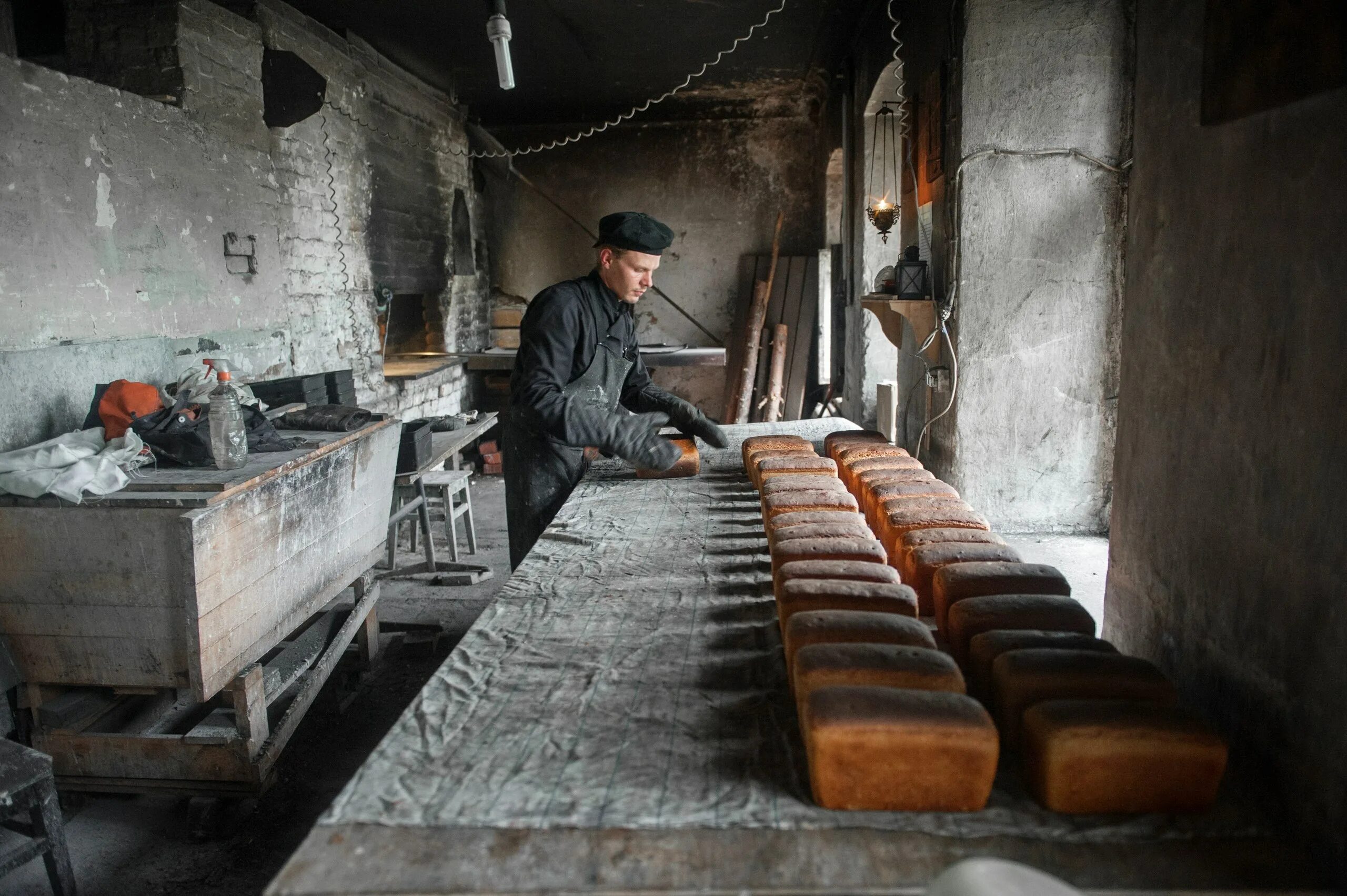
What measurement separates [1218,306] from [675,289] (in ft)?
29.4

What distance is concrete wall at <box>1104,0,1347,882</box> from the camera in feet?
3.89

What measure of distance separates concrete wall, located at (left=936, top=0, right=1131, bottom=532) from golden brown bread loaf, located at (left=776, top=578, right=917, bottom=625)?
8.65 feet

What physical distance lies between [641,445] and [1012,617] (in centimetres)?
158

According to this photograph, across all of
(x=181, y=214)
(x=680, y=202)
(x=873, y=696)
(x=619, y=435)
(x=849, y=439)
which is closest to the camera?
(x=873, y=696)

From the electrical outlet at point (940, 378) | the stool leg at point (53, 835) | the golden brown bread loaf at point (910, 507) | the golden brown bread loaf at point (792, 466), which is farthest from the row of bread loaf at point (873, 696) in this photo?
the electrical outlet at point (940, 378)

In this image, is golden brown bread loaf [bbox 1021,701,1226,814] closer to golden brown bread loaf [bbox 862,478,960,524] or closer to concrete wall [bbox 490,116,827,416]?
golden brown bread loaf [bbox 862,478,960,524]

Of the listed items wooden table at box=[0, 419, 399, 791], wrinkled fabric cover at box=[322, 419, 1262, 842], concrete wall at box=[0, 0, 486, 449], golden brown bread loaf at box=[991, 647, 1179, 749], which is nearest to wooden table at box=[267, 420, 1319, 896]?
wrinkled fabric cover at box=[322, 419, 1262, 842]

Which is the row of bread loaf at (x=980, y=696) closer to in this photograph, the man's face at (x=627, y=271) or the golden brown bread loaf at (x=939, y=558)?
the golden brown bread loaf at (x=939, y=558)

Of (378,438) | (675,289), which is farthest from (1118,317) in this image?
(675,289)

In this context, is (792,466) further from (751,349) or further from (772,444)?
(751,349)

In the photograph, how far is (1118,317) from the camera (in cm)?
412

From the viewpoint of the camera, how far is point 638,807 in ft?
4.20

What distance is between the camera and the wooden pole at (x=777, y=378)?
938 centimetres

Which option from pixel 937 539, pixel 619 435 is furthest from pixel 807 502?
pixel 619 435
